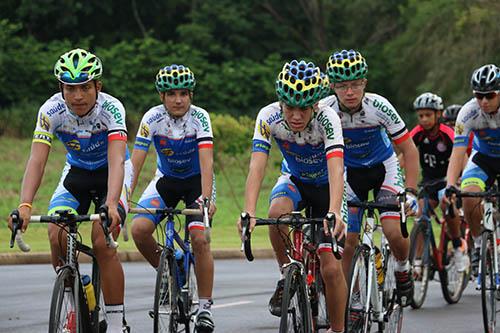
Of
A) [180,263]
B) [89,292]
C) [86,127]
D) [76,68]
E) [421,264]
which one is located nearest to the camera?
[76,68]

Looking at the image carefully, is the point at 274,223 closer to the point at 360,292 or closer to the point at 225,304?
the point at 360,292

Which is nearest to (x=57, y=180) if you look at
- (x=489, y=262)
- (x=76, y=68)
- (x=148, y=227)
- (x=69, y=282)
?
(x=148, y=227)

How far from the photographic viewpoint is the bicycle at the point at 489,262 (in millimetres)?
10763

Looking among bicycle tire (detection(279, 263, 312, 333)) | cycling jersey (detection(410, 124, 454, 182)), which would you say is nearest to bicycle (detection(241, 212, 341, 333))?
bicycle tire (detection(279, 263, 312, 333))

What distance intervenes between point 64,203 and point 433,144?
278 inches

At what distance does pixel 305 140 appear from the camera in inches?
365

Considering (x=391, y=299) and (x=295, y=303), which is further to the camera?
(x=391, y=299)

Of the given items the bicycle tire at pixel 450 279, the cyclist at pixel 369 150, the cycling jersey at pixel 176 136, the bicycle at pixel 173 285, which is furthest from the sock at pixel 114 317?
the bicycle tire at pixel 450 279

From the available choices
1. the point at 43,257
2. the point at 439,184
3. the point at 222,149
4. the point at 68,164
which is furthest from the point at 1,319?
the point at 222,149

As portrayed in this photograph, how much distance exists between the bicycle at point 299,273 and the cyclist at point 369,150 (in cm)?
117

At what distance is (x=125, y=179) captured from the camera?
9.65 meters

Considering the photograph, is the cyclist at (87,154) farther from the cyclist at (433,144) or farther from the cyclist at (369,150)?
the cyclist at (433,144)

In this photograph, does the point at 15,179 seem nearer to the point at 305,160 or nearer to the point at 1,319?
the point at 1,319

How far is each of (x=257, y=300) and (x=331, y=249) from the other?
538 centimetres
